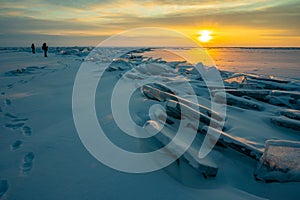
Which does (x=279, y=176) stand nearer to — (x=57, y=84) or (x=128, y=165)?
Result: (x=128, y=165)

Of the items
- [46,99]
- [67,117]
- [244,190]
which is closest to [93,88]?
[46,99]

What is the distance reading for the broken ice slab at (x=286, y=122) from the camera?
278cm

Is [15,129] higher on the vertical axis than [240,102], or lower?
lower

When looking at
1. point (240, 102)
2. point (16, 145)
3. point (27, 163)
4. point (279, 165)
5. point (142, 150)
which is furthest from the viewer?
point (240, 102)

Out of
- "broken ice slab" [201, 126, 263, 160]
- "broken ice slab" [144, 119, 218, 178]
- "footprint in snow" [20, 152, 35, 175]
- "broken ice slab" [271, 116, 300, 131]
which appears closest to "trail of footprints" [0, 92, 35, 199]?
"footprint in snow" [20, 152, 35, 175]

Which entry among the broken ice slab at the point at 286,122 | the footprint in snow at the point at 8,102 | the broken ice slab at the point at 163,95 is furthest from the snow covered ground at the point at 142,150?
the footprint in snow at the point at 8,102

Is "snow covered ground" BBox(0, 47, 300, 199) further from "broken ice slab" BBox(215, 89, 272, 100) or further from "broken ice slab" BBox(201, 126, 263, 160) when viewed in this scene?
"broken ice slab" BBox(215, 89, 272, 100)

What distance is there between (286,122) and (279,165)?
1.40 m

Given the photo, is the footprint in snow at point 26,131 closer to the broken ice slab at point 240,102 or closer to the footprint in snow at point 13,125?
the footprint in snow at point 13,125

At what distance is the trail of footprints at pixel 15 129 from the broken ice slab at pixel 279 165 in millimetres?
2295

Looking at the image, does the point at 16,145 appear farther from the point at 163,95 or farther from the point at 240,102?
the point at 240,102

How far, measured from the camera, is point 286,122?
2.87 m

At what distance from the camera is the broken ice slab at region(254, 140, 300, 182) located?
5.71 feet

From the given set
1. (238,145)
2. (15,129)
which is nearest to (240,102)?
(238,145)
